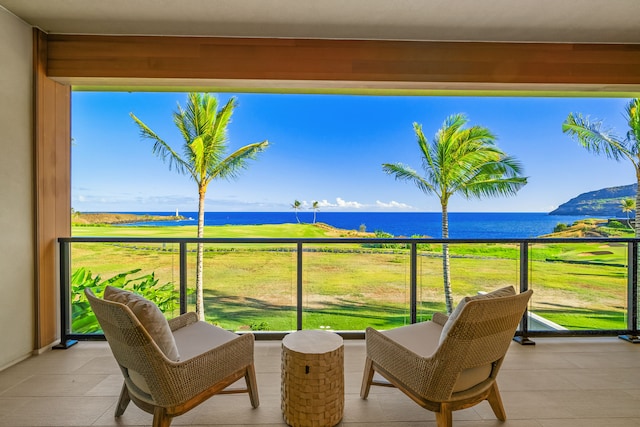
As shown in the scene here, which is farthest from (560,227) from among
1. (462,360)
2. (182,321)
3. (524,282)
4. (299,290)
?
(182,321)

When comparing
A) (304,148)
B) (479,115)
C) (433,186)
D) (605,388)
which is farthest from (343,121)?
(605,388)

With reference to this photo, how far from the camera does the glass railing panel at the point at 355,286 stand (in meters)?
3.34

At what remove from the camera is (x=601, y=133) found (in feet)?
25.8

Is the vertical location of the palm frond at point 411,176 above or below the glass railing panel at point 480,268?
above

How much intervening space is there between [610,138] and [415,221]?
17.5 meters

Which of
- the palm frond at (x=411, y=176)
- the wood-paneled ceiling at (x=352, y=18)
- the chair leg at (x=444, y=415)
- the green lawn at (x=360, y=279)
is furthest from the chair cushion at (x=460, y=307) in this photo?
the palm frond at (x=411, y=176)

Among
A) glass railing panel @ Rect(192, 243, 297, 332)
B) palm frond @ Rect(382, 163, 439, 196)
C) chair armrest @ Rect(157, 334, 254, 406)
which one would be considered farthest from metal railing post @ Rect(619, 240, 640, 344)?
palm frond @ Rect(382, 163, 439, 196)

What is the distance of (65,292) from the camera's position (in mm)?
3184

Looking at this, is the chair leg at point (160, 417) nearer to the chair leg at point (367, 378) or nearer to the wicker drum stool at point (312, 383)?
the wicker drum stool at point (312, 383)

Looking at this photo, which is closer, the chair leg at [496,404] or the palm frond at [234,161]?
the chair leg at [496,404]

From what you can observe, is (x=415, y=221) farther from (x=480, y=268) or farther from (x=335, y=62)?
(x=335, y=62)

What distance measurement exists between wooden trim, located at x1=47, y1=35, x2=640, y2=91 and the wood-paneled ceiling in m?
0.08

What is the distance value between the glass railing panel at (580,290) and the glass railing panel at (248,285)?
2534 millimetres

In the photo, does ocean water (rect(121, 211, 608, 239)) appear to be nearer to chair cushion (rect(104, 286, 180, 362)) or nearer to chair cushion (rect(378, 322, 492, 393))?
chair cushion (rect(104, 286, 180, 362))
